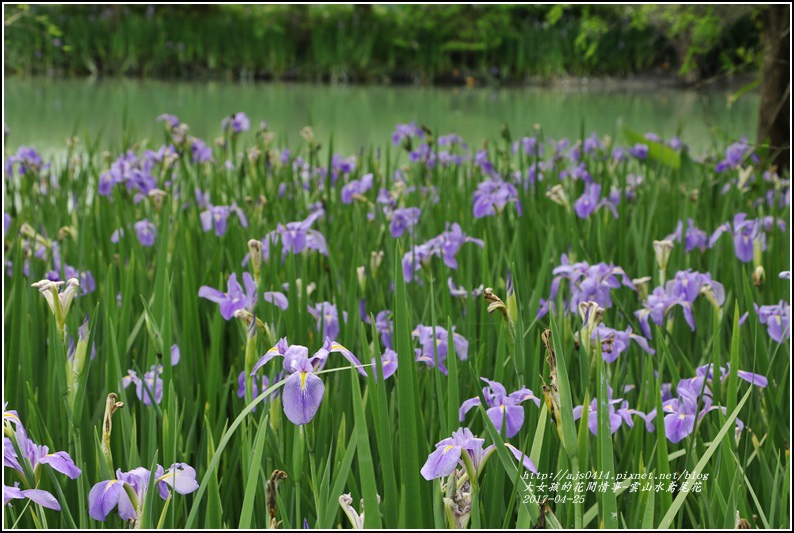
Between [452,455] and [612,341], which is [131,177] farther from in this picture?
[452,455]

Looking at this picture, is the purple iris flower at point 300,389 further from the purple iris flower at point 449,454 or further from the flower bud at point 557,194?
the flower bud at point 557,194

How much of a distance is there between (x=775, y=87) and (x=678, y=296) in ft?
9.34

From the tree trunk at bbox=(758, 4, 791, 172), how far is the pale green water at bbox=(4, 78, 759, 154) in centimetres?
37

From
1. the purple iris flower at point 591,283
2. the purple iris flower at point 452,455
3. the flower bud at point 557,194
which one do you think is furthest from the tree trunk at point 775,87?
the purple iris flower at point 452,455

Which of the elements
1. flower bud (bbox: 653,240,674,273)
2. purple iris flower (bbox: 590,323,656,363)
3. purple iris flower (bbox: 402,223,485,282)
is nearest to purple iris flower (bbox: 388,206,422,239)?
purple iris flower (bbox: 402,223,485,282)

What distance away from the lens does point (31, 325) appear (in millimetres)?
1479

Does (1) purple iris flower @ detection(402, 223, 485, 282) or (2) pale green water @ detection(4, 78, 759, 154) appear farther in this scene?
(2) pale green water @ detection(4, 78, 759, 154)

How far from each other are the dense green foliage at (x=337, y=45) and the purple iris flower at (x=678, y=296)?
13.1 meters

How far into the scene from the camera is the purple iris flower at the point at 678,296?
139 cm

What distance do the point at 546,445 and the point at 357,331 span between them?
578 millimetres

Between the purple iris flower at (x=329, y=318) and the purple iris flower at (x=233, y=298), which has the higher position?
the purple iris flower at (x=233, y=298)

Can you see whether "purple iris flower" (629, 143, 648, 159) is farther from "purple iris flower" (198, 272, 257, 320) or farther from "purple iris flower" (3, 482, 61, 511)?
"purple iris flower" (3, 482, 61, 511)

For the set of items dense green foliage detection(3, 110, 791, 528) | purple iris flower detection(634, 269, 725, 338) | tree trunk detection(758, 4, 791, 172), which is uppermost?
tree trunk detection(758, 4, 791, 172)

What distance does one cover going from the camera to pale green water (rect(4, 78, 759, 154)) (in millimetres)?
6914
